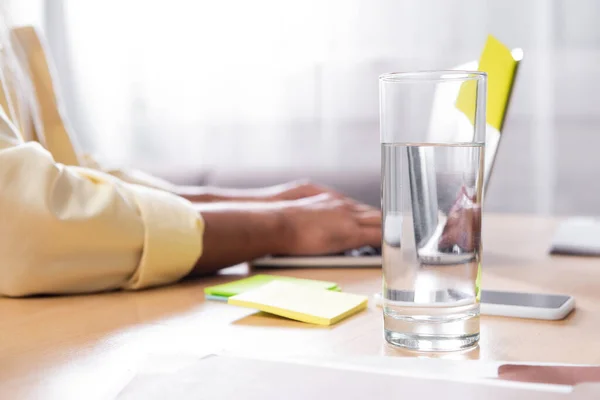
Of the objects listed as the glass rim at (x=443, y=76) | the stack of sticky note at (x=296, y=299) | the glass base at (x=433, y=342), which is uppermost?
the glass rim at (x=443, y=76)

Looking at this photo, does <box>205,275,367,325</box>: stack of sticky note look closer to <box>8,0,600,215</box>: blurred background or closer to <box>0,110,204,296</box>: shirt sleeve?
<box>0,110,204,296</box>: shirt sleeve

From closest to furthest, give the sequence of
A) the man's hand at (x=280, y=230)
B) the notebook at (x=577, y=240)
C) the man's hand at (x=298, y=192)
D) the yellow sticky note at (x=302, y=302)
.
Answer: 1. the yellow sticky note at (x=302, y=302)
2. the man's hand at (x=280, y=230)
3. the notebook at (x=577, y=240)
4. the man's hand at (x=298, y=192)

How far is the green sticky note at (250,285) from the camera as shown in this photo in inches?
32.0

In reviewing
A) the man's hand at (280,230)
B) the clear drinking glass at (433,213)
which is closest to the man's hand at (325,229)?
the man's hand at (280,230)

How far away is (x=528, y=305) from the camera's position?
72 centimetres

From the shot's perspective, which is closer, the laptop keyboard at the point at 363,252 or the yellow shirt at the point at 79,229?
the yellow shirt at the point at 79,229

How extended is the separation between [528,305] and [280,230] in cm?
42

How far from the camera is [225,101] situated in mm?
3059

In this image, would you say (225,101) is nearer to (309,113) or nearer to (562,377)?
(309,113)

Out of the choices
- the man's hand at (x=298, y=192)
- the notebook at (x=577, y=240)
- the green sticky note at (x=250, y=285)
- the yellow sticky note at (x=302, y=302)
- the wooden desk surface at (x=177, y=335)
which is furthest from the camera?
the man's hand at (x=298, y=192)

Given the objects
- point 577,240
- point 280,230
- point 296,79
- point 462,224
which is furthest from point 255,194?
point 296,79

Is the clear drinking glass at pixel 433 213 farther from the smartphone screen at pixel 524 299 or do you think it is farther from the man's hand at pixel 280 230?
the man's hand at pixel 280 230

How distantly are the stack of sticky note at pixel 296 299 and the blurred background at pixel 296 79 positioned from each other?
4.44 ft

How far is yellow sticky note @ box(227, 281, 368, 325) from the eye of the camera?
70 cm
